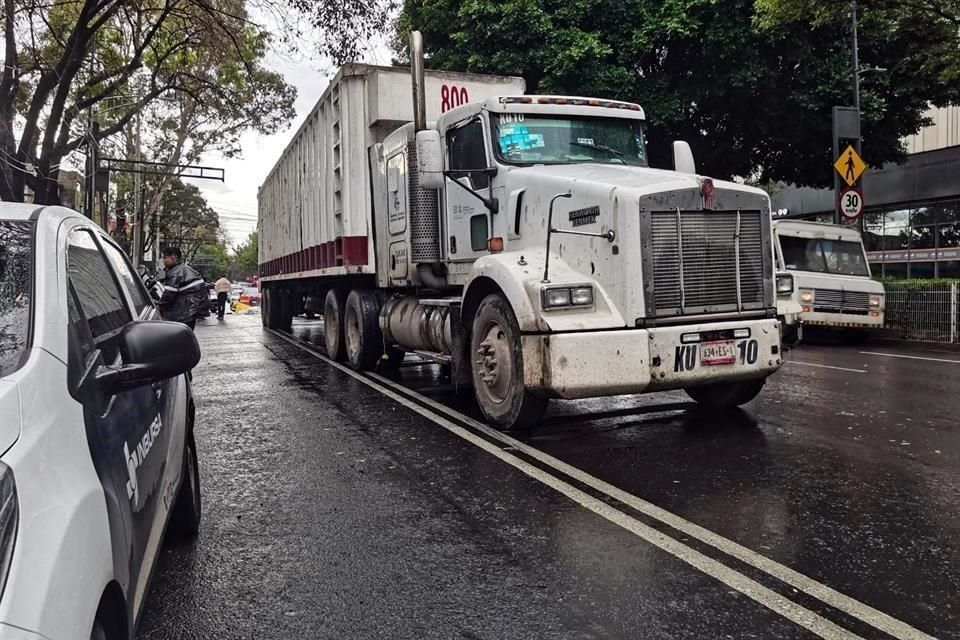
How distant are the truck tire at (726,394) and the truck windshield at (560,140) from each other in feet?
7.39

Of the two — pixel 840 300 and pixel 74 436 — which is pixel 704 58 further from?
pixel 74 436

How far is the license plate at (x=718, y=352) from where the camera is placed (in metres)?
5.93

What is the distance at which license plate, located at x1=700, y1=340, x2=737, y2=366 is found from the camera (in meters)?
5.93

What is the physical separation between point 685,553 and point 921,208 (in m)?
28.6

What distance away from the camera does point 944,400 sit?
774 centimetres

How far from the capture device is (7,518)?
1517 mm

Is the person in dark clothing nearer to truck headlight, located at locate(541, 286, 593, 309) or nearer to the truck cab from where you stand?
the truck cab

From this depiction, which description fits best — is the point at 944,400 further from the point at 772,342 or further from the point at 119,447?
the point at 119,447

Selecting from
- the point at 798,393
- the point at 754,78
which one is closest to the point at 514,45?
the point at 754,78

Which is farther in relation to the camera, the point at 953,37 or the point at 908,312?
the point at 953,37

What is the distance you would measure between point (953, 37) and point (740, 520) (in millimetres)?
17128

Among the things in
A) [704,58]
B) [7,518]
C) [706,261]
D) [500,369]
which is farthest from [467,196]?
[704,58]

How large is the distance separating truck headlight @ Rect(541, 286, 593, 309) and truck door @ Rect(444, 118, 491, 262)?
174 cm

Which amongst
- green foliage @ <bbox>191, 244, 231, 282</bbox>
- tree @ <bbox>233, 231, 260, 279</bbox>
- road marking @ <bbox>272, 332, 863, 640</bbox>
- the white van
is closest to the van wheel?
road marking @ <bbox>272, 332, 863, 640</bbox>
